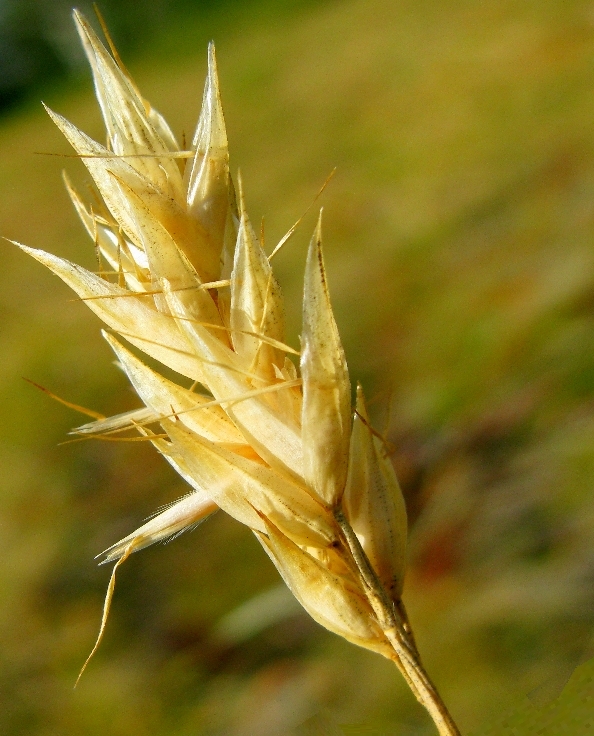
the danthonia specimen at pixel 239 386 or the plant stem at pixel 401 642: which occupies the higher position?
the danthonia specimen at pixel 239 386

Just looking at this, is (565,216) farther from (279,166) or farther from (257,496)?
(257,496)

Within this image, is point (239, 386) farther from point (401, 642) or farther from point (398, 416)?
point (398, 416)

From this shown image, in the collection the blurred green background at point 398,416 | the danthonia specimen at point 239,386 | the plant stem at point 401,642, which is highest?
the danthonia specimen at point 239,386

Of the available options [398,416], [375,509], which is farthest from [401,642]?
[398,416]

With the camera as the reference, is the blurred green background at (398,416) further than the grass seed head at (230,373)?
Yes

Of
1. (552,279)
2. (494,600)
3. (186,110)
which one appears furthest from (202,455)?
(186,110)
